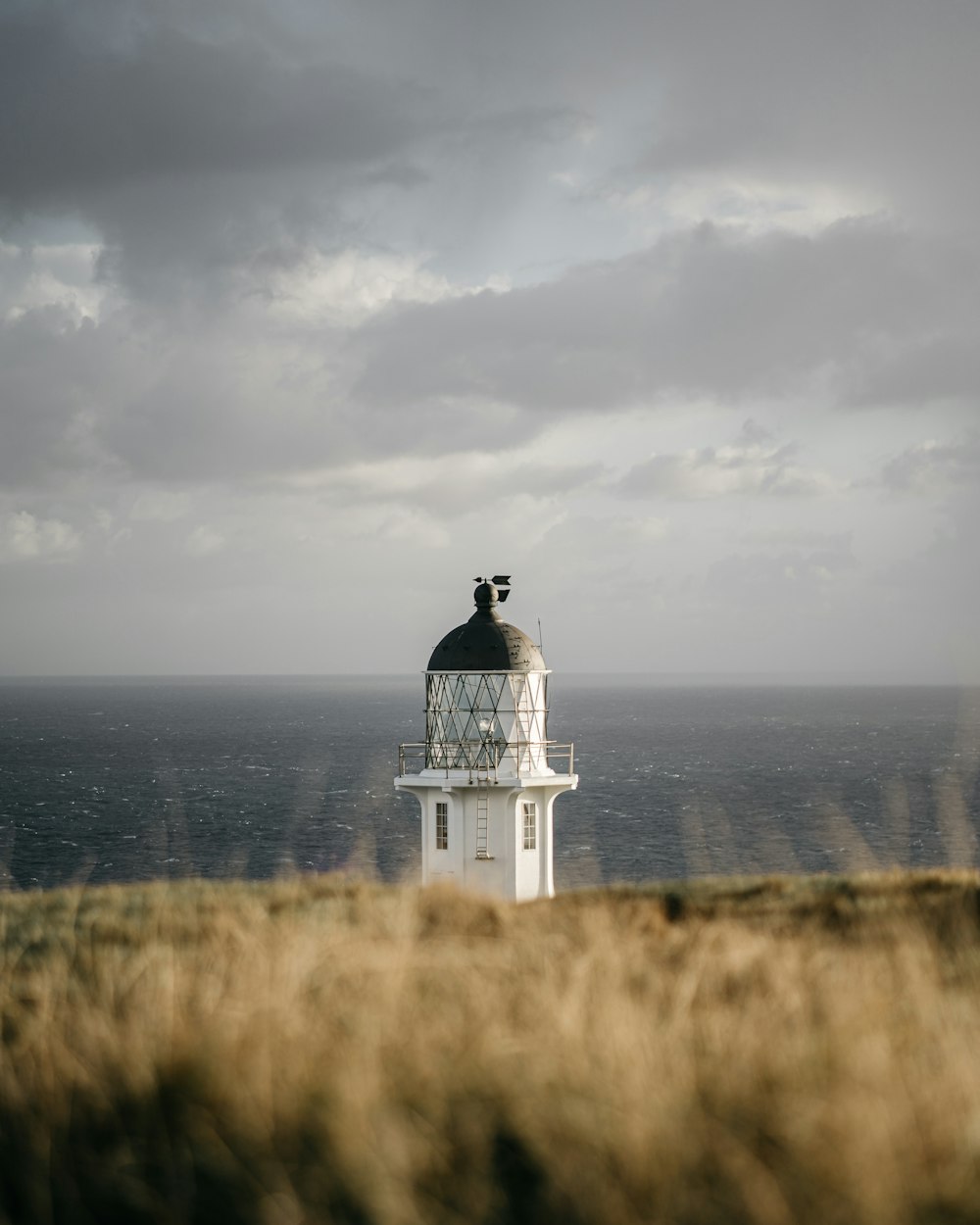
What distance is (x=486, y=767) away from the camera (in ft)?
82.2

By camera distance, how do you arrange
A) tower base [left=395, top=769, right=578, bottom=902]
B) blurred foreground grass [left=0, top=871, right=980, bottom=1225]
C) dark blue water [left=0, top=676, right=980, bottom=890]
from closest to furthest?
blurred foreground grass [left=0, top=871, right=980, bottom=1225] < tower base [left=395, top=769, right=578, bottom=902] < dark blue water [left=0, top=676, right=980, bottom=890]

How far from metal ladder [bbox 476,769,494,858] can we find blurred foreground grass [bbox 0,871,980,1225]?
1750 centimetres

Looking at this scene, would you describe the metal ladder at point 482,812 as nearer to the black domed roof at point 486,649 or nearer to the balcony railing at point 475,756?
the balcony railing at point 475,756

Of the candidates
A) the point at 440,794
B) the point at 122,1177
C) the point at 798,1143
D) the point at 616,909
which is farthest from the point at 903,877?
the point at 440,794

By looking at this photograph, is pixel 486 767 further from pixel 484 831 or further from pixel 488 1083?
pixel 488 1083

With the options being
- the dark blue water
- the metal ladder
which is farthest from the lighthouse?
the dark blue water

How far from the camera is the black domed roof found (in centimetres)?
2561

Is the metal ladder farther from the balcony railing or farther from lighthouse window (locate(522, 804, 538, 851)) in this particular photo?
lighthouse window (locate(522, 804, 538, 851))

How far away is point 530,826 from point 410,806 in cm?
5330

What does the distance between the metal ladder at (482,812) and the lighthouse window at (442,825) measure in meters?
0.67

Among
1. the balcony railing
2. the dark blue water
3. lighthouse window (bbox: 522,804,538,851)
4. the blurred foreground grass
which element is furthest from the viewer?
the dark blue water

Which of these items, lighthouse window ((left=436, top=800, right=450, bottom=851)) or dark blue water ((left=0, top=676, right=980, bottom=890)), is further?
dark blue water ((left=0, top=676, right=980, bottom=890))

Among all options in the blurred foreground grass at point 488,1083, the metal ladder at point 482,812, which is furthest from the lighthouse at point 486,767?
the blurred foreground grass at point 488,1083

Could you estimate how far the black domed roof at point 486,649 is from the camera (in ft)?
84.0
